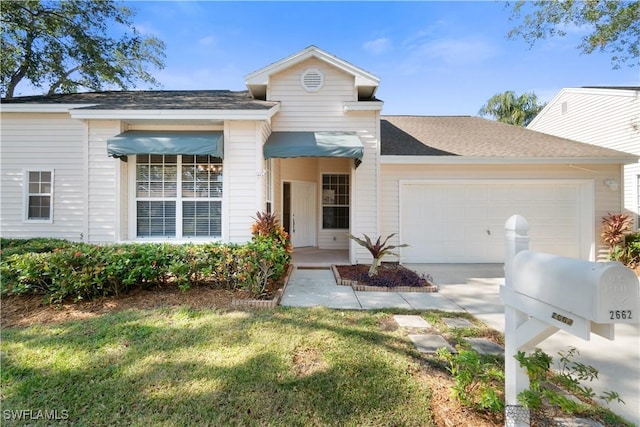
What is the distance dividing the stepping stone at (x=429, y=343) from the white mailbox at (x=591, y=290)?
77.4 inches

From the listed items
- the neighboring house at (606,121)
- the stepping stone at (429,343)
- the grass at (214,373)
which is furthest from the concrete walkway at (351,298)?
the neighboring house at (606,121)

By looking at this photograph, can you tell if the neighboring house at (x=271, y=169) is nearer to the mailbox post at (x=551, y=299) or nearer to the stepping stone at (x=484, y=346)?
the stepping stone at (x=484, y=346)

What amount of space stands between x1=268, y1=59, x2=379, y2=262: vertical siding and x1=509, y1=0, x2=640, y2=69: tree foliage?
22.8 feet

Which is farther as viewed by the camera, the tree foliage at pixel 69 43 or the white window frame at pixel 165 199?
the tree foliage at pixel 69 43

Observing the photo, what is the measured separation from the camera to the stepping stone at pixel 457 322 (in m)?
4.45

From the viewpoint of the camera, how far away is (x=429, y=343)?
12.3 feet

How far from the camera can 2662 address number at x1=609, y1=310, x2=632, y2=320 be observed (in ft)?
5.14

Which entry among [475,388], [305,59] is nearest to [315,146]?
[305,59]

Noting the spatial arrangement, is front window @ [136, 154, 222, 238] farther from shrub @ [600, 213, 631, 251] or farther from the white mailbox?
shrub @ [600, 213, 631, 251]

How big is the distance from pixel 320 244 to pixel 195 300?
264 inches

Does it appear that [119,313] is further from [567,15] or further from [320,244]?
[567,15]

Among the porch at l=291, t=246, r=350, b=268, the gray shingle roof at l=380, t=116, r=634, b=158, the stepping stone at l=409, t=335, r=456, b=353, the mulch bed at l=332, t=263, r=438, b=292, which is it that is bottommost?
the stepping stone at l=409, t=335, r=456, b=353

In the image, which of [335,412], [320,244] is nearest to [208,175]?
[320,244]

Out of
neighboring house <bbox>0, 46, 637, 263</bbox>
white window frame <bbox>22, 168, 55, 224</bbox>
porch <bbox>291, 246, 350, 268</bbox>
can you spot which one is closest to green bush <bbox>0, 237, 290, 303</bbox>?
neighboring house <bbox>0, 46, 637, 263</bbox>
